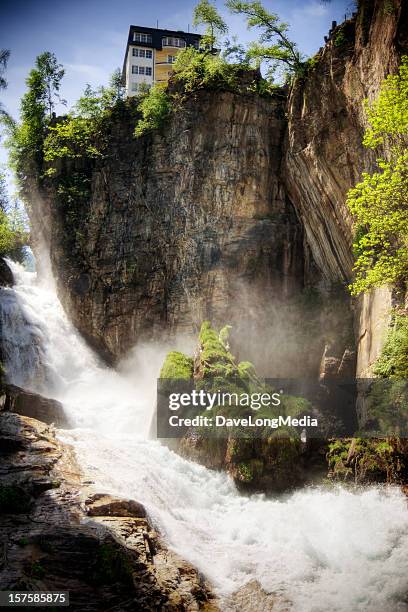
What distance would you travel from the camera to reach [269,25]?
77.0 ft

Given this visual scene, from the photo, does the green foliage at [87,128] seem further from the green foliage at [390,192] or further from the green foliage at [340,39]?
the green foliage at [390,192]

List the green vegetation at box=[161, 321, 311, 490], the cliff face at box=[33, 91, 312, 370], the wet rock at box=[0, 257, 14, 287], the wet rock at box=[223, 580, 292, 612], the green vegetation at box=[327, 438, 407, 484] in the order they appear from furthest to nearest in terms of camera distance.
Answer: the wet rock at box=[0, 257, 14, 287] < the cliff face at box=[33, 91, 312, 370] < the green vegetation at box=[161, 321, 311, 490] < the green vegetation at box=[327, 438, 407, 484] < the wet rock at box=[223, 580, 292, 612]

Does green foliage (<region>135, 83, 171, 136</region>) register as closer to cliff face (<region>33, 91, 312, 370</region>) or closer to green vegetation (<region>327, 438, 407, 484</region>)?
cliff face (<region>33, 91, 312, 370</region>)

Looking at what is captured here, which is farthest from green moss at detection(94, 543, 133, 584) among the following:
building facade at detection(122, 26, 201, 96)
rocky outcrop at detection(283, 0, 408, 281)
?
building facade at detection(122, 26, 201, 96)

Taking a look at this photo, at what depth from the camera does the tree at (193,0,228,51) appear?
1065 inches

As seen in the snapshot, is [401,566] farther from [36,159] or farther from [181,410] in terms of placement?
[36,159]

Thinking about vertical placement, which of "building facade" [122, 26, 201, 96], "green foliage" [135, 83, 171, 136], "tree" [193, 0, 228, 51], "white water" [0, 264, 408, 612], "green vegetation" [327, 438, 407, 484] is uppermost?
"building facade" [122, 26, 201, 96]

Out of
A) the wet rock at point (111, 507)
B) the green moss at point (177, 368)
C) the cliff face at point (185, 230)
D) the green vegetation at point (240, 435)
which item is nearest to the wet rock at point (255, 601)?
the wet rock at point (111, 507)

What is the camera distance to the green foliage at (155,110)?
1061 inches

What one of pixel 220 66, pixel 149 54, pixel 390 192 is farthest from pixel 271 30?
pixel 149 54

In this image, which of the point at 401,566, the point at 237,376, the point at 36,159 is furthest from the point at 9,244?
the point at 401,566

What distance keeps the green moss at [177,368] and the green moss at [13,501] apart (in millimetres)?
9570

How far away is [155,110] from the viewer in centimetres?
2692

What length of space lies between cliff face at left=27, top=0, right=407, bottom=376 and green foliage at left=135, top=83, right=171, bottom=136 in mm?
601
